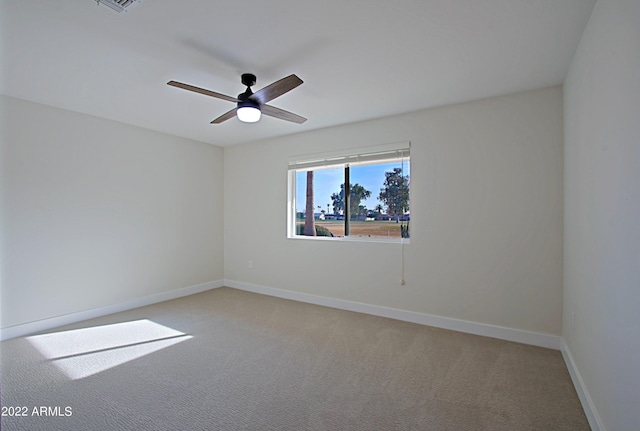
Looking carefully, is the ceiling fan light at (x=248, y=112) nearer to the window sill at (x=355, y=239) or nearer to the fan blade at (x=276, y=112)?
the fan blade at (x=276, y=112)

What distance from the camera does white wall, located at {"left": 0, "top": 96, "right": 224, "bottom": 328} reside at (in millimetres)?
2922

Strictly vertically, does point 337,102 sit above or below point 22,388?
above

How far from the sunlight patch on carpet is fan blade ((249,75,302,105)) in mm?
2379

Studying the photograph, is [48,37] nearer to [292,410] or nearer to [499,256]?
[292,410]

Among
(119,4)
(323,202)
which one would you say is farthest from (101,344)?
(323,202)

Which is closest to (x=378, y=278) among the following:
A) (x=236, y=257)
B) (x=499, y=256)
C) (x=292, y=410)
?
(x=499, y=256)

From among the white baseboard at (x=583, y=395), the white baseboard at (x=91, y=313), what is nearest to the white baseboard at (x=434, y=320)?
the white baseboard at (x=583, y=395)

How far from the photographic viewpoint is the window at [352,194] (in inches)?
138

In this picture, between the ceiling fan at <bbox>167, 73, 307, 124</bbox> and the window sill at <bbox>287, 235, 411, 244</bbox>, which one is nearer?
the ceiling fan at <bbox>167, 73, 307, 124</bbox>

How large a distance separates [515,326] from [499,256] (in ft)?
2.24

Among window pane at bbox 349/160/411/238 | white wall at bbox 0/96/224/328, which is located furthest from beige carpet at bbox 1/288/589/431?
window pane at bbox 349/160/411/238

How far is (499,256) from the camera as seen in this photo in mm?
2848

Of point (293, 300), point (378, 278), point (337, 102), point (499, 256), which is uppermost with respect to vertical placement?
point (337, 102)

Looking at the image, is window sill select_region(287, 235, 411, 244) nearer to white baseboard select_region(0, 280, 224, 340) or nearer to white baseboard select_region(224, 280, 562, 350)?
white baseboard select_region(224, 280, 562, 350)
